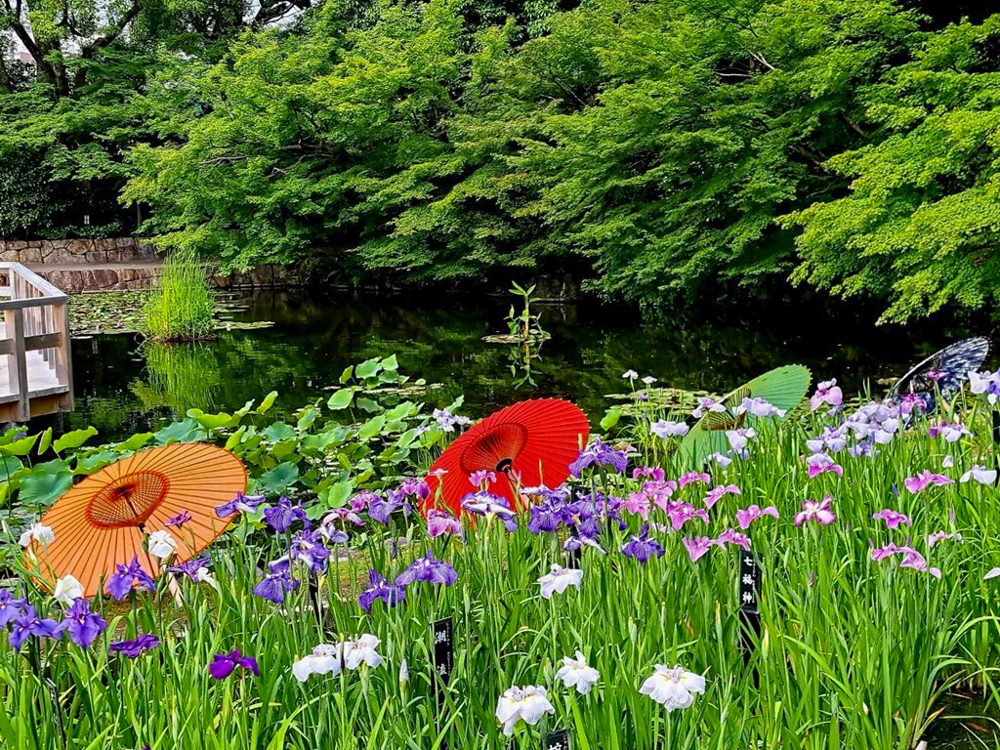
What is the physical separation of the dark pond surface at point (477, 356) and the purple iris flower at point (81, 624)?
4.71m

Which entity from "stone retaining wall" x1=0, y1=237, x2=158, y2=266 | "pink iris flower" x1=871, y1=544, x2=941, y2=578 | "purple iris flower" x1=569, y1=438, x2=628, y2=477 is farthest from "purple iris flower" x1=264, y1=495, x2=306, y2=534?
"stone retaining wall" x1=0, y1=237, x2=158, y2=266

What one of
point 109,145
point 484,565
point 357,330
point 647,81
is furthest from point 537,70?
point 484,565

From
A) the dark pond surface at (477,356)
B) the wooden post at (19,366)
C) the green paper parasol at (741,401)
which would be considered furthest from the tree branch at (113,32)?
the green paper parasol at (741,401)

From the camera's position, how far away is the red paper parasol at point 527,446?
87.5 inches

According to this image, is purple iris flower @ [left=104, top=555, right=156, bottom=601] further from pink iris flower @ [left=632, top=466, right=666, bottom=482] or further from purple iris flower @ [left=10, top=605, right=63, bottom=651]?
pink iris flower @ [left=632, top=466, right=666, bottom=482]

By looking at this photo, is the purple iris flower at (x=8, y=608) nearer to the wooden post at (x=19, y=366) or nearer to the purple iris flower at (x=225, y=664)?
the purple iris flower at (x=225, y=664)

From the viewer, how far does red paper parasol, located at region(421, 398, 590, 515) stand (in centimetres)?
222

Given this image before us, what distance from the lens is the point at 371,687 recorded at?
1.30 metres

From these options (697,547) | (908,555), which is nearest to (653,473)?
(697,547)

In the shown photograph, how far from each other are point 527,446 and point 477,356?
19.5 feet

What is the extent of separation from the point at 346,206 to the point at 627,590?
1351cm

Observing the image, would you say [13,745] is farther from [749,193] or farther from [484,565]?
[749,193]

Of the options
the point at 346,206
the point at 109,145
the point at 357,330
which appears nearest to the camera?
the point at 357,330

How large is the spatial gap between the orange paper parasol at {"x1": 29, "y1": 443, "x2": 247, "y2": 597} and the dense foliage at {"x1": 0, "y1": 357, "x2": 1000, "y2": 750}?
0.13 metres
